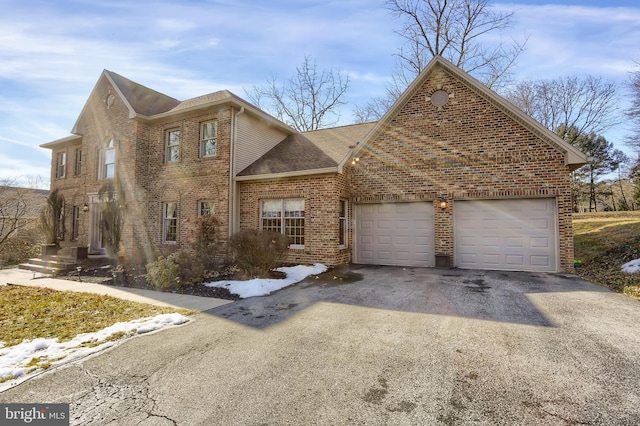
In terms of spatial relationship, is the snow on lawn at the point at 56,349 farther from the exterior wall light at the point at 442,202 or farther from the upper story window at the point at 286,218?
the exterior wall light at the point at 442,202

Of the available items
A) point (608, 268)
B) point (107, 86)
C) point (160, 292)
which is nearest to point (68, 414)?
point (160, 292)

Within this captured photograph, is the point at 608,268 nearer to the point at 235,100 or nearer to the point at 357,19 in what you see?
the point at 357,19

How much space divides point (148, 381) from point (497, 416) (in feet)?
11.7

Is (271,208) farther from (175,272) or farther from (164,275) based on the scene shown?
(164,275)

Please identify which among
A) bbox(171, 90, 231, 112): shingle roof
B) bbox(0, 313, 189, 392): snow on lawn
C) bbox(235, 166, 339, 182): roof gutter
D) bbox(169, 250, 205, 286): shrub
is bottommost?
bbox(0, 313, 189, 392): snow on lawn

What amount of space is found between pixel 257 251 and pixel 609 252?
1277cm

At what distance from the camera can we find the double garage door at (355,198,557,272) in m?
9.53

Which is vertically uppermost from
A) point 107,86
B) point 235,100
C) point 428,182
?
point 107,86

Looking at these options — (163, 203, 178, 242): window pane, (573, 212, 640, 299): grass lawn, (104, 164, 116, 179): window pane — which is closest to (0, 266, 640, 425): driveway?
(573, 212, 640, 299): grass lawn

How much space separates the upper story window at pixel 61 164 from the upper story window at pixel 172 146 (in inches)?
330

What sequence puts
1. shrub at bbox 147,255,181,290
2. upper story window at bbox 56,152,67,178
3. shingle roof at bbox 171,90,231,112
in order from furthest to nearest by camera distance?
1. upper story window at bbox 56,152,67,178
2. shingle roof at bbox 171,90,231,112
3. shrub at bbox 147,255,181,290

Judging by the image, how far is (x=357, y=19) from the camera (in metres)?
9.97

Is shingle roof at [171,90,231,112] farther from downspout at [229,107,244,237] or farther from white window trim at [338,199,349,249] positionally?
white window trim at [338,199,349,249]

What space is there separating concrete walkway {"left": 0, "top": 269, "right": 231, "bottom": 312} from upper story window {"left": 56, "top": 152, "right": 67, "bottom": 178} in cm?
861
